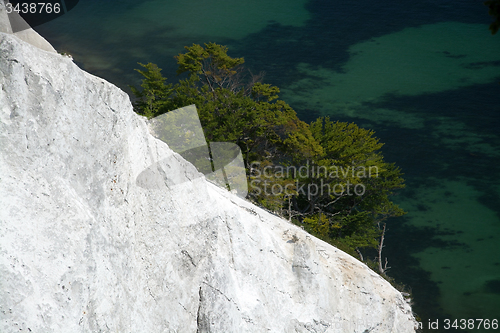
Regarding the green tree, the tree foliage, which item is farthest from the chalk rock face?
the green tree

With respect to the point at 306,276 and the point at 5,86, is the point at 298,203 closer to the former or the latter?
the point at 306,276

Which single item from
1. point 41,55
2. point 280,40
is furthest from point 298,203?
point 280,40

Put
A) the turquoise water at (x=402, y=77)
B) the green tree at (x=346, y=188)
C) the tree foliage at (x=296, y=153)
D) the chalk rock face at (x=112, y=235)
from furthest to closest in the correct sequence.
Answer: the turquoise water at (x=402, y=77)
the green tree at (x=346, y=188)
the tree foliage at (x=296, y=153)
the chalk rock face at (x=112, y=235)

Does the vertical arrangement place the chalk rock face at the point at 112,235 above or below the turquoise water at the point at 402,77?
above

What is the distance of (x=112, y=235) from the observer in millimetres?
8031

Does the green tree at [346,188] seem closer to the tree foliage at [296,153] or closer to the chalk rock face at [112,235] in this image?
the tree foliage at [296,153]

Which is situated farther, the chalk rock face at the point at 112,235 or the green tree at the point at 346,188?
the green tree at the point at 346,188

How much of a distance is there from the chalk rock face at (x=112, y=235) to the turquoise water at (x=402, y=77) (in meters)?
16.7

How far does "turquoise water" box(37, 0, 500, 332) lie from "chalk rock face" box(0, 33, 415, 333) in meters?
16.7

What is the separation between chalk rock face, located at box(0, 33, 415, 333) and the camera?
645 centimetres

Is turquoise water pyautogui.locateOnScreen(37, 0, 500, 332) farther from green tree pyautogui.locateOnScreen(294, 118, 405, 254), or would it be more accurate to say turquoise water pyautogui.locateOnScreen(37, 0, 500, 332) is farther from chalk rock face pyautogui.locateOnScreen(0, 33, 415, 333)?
chalk rock face pyautogui.locateOnScreen(0, 33, 415, 333)

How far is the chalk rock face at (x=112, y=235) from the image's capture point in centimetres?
645

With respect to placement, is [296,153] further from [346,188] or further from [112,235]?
[112,235]

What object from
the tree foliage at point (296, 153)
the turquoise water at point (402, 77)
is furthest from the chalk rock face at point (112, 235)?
the turquoise water at point (402, 77)
